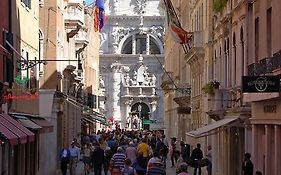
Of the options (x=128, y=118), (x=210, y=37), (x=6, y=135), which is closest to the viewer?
(x=6, y=135)

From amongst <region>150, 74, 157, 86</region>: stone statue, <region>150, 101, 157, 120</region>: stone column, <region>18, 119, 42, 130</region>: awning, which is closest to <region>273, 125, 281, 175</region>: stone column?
<region>18, 119, 42, 130</region>: awning

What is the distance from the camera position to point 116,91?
113 meters

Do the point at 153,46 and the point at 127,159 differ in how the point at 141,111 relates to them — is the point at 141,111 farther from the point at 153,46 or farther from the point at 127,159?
the point at 127,159

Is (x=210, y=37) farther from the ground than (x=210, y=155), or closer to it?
farther from the ground

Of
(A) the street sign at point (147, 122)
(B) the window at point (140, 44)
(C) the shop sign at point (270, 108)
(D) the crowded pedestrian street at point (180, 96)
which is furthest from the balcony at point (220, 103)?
(B) the window at point (140, 44)

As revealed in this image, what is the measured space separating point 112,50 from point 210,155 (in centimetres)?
8121

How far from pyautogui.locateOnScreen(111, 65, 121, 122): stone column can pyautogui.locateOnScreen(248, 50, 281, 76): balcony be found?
293 ft

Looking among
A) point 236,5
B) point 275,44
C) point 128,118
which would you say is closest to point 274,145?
point 275,44

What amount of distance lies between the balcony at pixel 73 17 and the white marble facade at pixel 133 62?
59905 mm

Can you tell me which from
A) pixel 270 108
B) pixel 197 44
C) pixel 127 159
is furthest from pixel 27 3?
pixel 197 44

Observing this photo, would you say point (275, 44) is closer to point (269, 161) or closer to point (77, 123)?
point (269, 161)

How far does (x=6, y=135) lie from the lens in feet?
65.4

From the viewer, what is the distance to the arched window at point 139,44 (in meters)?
116

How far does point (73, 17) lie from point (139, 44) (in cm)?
6962
